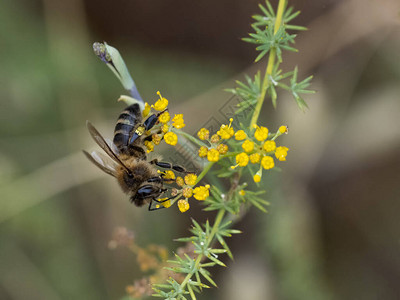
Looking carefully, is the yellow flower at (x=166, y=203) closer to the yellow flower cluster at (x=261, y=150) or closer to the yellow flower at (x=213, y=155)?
the yellow flower at (x=213, y=155)

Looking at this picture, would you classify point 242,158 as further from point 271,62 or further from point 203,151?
point 271,62

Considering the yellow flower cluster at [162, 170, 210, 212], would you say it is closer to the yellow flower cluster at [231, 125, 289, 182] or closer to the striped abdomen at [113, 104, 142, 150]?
the yellow flower cluster at [231, 125, 289, 182]

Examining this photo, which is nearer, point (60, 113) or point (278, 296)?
point (278, 296)

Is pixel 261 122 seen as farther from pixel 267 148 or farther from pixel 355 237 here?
pixel 267 148

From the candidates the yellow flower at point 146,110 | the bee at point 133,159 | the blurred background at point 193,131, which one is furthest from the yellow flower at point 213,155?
the blurred background at point 193,131

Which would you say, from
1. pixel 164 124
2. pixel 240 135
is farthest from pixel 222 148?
pixel 164 124

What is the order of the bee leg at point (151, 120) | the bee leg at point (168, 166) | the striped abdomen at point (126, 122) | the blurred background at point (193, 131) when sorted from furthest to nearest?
the blurred background at point (193, 131), the striped abdomen at point (126, 122), the bee leg at point (151, 120), the bee leg at point (168, 166)

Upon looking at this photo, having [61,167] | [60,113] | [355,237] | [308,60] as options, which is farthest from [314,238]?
[60,113]
